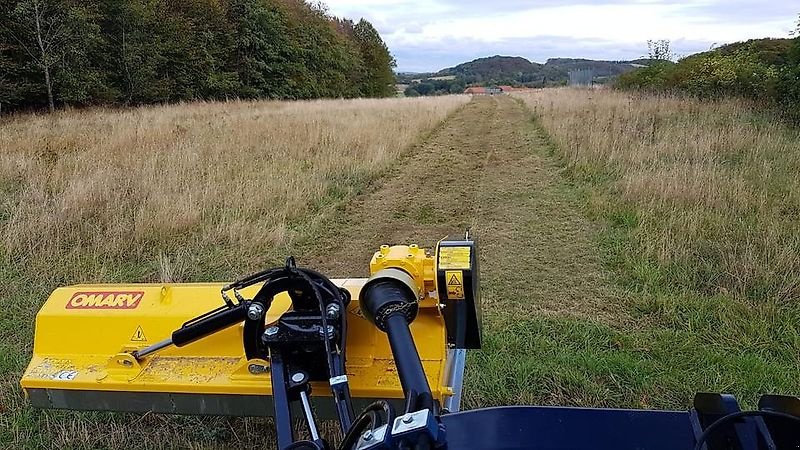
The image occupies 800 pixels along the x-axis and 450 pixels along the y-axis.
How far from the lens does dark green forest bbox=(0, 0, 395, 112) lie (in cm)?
2336

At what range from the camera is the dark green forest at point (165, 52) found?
2336 cm

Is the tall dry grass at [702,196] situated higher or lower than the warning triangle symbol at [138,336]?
lower

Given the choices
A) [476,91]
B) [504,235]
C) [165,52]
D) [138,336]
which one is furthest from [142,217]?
[476,91]

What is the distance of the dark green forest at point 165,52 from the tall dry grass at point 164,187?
484 inches

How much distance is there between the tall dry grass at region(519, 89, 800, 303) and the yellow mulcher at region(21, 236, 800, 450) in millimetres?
2938

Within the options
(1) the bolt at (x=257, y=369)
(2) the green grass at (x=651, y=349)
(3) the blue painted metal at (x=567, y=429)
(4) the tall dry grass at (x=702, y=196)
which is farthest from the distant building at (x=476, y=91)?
(3) the blue painted metal at (x=567, y=429)

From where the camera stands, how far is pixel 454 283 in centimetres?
207

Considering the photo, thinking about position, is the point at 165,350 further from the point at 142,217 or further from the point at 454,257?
the point at 142,217

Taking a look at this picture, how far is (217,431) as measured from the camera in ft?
9.45

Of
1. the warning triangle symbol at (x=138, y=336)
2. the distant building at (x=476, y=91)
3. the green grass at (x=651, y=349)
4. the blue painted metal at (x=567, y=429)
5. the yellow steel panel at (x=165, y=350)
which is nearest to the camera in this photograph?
the blue painted metal at (x=567, y=429)

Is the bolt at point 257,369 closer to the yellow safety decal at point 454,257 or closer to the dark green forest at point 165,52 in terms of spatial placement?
the yellow safety decal at point 454,257

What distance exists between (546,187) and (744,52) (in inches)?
597

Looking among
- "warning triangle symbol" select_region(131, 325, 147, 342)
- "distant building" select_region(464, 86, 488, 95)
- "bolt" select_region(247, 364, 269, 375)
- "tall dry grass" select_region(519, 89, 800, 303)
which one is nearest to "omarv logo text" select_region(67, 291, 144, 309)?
"warning triangle symbol" select_region(131, 325, 147, 342)

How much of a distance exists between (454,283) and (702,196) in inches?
215
